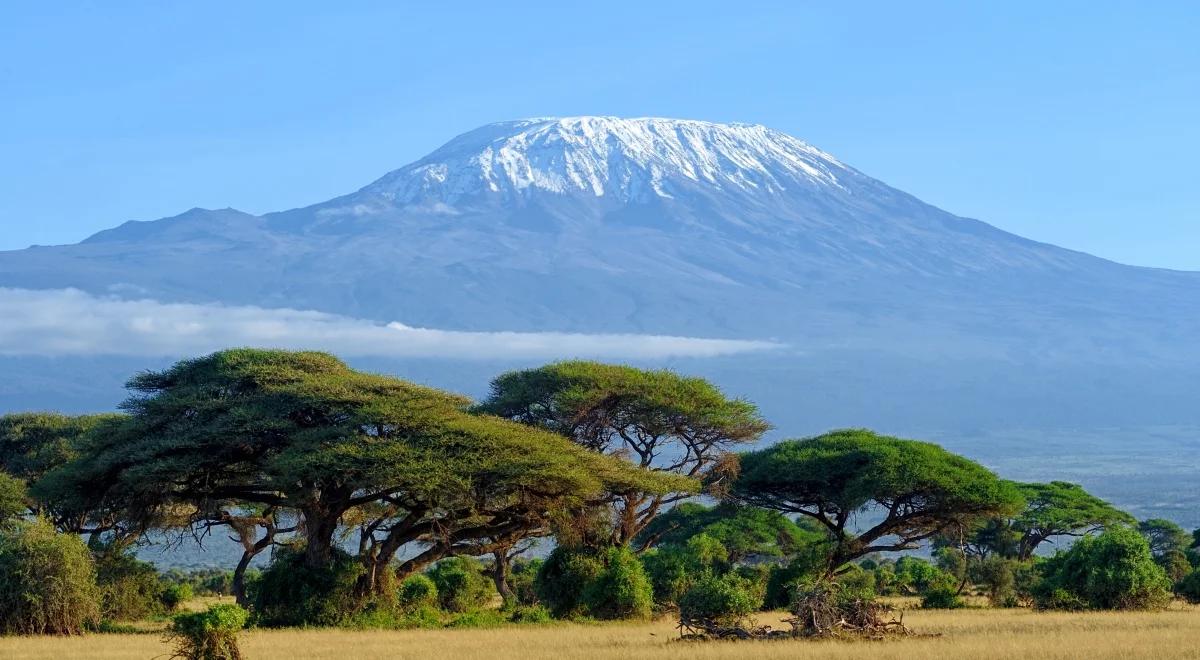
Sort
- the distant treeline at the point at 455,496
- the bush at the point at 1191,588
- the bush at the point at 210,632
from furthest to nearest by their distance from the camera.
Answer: the bush at the point at 1191,588 → the distant treeline at the point at 455,496 → the bush at the point at 210,632

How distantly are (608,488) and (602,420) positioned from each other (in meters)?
6.12

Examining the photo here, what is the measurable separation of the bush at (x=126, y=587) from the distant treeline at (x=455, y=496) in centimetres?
6

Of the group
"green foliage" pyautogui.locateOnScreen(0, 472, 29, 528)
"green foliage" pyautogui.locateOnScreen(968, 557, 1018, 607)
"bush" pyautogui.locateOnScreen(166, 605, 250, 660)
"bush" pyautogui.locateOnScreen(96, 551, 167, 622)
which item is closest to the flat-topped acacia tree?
"bush" pyautogui.locateOnScreen(96, 551, 167, 622)

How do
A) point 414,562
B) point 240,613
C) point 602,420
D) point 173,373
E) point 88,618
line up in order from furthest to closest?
point 602,420
point 173,373
point 414,562
point 88,618
point 240,613

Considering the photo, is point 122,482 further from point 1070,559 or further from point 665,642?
point 1070,559

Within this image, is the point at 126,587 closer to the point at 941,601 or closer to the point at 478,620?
the point at 478,620

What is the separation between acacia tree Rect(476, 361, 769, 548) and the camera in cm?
4128

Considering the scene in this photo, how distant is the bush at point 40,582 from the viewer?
98.0ft

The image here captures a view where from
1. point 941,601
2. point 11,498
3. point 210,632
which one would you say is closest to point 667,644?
point 210,632

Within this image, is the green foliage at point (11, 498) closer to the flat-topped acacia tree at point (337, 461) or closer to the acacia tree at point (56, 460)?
the acacia tree at point (56, 460)

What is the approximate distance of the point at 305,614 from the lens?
106 feet

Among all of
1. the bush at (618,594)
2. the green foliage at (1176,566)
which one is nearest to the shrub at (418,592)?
the bush at (618,594)

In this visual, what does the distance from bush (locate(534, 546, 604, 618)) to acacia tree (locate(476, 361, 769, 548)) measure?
4373 mm

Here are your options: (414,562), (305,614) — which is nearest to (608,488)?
(414,562)
